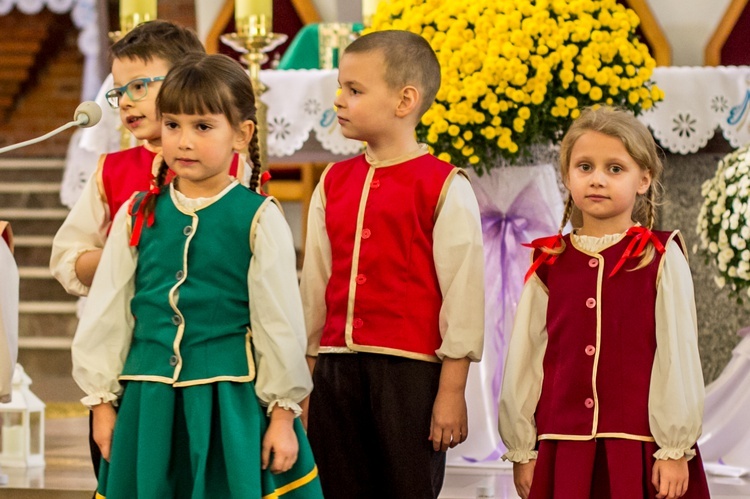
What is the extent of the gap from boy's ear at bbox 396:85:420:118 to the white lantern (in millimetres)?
1869

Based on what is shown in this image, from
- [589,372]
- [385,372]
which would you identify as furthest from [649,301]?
[385,372]

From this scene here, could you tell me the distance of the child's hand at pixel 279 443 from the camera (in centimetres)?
223

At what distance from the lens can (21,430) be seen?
3961mm

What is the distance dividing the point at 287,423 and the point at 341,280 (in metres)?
0.40

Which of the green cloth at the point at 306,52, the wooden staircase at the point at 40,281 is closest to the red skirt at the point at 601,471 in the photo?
the green cloth at the point at 306,52

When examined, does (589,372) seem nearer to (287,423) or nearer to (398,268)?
(398,268)

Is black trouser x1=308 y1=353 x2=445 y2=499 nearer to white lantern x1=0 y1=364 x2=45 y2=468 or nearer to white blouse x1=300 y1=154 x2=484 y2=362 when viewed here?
white blouse x1=300 y1=154 x2=484 y2=362

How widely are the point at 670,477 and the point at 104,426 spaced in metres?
1.04

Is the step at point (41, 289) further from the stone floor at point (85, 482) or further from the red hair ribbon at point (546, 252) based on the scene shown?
the red hair ribbon at point (546, 252)

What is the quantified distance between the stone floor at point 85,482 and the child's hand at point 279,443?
43.6 inches

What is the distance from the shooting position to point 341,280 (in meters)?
2.55

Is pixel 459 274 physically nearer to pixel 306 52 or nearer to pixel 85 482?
pixel 85 482

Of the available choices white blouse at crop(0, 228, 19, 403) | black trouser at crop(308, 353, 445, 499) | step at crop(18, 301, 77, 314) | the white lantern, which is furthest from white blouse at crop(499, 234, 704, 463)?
step at crop(18, 301, 77, 314)

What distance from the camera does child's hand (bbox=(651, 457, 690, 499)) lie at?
7.64ft
